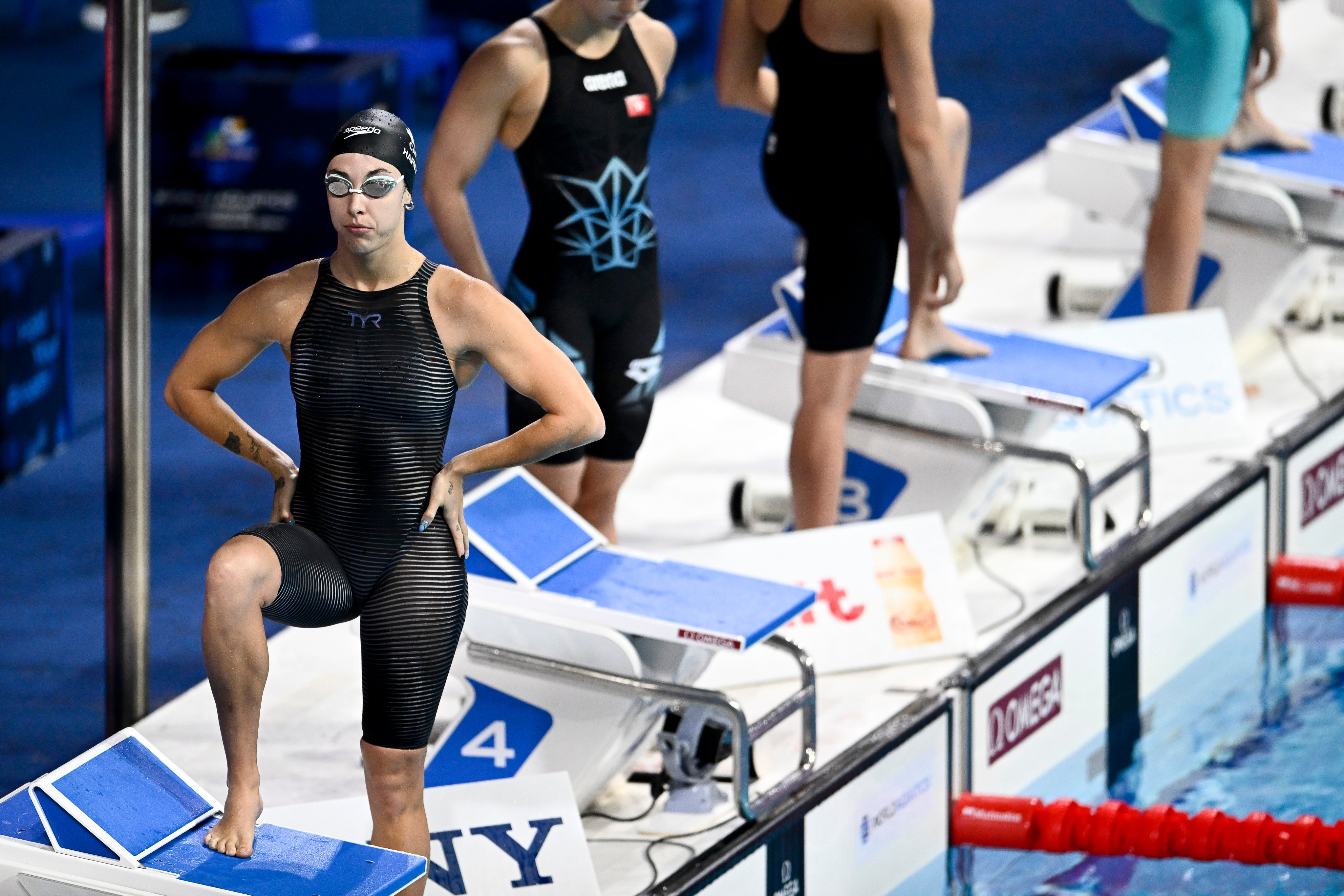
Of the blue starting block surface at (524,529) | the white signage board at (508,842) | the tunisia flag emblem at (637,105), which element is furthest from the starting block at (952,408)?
the white signage board at (508,842)

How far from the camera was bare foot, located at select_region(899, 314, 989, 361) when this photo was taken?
5.12 meters

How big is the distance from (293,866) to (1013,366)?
284 cm

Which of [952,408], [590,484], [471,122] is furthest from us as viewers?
[952,408]

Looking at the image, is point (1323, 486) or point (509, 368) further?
point (1323, 486)

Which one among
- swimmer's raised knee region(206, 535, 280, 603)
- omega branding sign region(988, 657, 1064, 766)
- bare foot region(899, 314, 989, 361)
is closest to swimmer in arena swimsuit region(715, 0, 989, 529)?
bare foot region(899, 314, 989, 361)

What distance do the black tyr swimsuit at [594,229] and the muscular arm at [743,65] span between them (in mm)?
634

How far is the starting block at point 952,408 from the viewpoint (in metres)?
4.91

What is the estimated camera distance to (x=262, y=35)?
9.45 metres

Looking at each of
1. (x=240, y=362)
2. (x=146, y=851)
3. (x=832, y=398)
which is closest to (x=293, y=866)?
(x=146, y=851)

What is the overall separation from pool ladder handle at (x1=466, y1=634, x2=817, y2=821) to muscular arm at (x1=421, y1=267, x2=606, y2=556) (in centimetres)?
83

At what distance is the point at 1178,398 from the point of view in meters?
5.78

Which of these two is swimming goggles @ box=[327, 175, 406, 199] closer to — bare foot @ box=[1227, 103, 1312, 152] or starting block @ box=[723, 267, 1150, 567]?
starting block @ box=[723, 267, 1150, 567]

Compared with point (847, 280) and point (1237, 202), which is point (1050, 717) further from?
point (1237, 202)

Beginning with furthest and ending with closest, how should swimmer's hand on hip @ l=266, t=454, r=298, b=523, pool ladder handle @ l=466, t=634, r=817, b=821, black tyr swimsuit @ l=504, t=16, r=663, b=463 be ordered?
black tyr swimsuit @ l=504, t=16, r=663, b=463 < pool ladder handle @ l=466, t=634, r=817, b=821 < swimmer's hand on hip @ l=266, t=454, r=298, b=523
